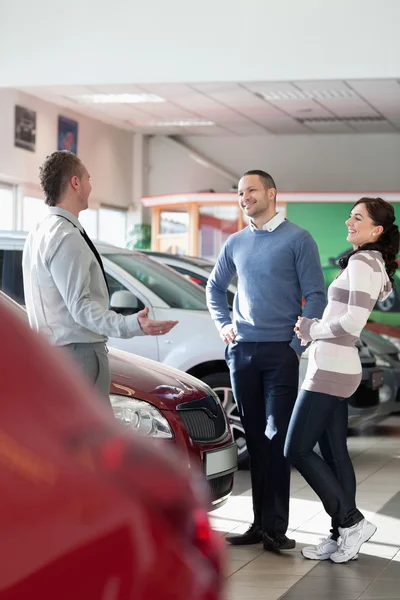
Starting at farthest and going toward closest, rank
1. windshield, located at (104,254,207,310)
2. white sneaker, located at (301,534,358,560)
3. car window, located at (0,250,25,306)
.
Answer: windshield, located at (104,254,207,310)
car window, located at (0,250,25,306)
white sneaker, located at (301,534,358,560)

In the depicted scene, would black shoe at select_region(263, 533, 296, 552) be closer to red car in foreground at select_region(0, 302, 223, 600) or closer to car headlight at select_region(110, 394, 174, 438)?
car headlight at select_region(110, 394, 174, 438)

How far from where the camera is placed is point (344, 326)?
486 centimetres

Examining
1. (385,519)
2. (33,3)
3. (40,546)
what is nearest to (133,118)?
(33,3)

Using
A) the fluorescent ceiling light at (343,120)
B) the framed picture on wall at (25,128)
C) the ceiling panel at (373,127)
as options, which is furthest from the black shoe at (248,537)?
the ceiling panel at (373,127)

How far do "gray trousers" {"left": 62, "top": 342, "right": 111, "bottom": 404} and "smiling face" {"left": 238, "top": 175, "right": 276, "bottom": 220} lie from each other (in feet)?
4.39

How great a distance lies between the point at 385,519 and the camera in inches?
243

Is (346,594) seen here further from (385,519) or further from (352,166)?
(352,166)

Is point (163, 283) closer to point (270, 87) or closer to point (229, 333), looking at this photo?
point (229, 333)

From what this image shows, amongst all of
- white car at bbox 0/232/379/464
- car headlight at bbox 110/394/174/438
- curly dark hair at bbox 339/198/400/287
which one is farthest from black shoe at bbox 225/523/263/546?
white car at bbox 0/232/379/464

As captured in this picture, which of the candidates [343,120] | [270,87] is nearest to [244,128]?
[343,120]

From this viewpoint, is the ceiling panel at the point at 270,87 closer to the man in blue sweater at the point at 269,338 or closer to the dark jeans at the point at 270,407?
the man in blue sweater at the point at 269,338

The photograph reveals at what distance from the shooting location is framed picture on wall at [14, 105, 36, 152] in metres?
16.8

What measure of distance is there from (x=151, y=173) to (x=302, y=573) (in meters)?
18.8

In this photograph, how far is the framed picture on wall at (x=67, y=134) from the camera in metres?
18.6
